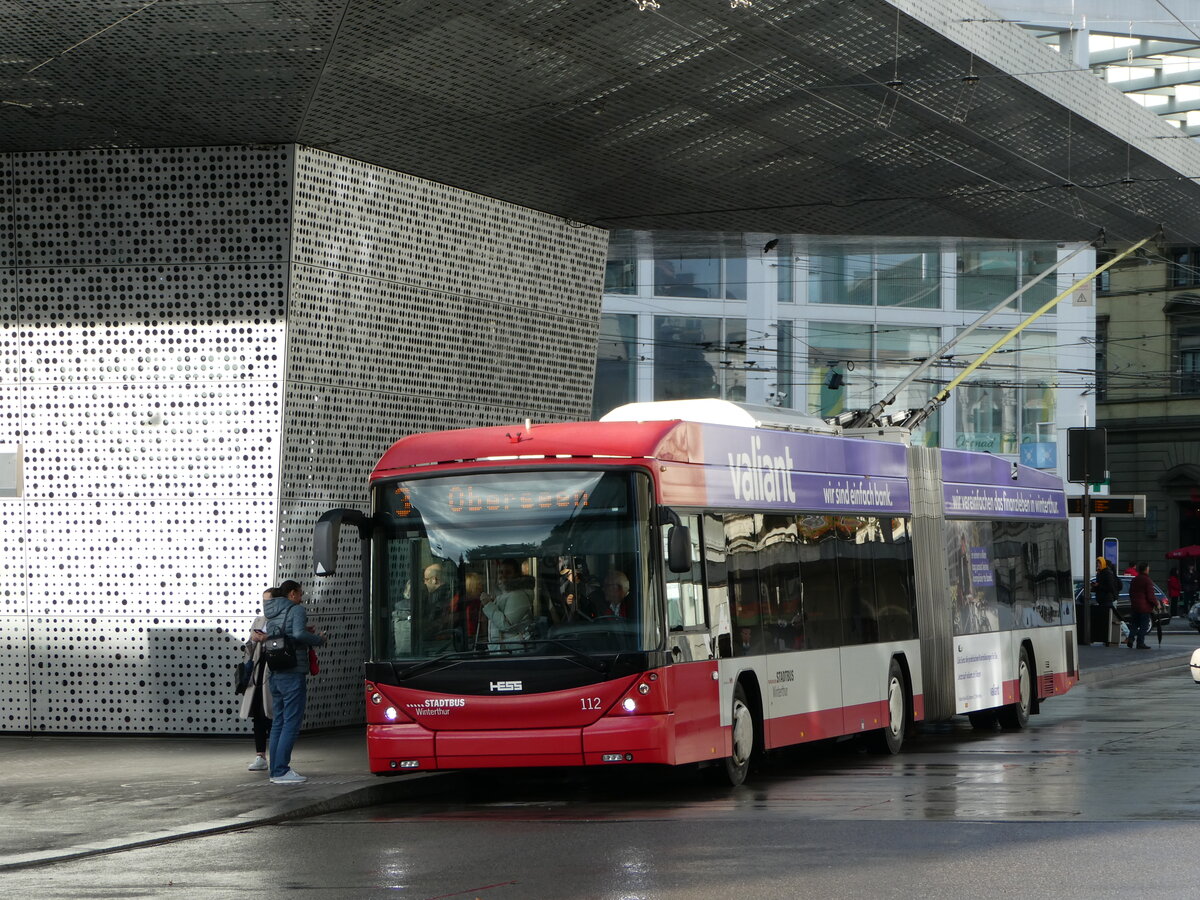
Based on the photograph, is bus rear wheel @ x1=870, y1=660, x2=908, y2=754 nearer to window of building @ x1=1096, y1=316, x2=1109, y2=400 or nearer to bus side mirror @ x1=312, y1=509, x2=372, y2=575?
bus side mirror @ x1=312, y1=509, x2=372, y2=575

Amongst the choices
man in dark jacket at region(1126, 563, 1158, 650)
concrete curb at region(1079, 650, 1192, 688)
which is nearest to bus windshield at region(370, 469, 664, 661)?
concrete curb at region(1079, 650, 1192, 688)

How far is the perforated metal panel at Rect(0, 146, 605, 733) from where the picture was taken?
17797 mm

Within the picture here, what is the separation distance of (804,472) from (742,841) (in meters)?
5.98

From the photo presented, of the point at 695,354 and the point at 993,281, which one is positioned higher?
the point at 993,281

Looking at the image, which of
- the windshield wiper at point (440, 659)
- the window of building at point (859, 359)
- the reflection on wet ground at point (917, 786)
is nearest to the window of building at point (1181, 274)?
the window of building at point (859, 359)

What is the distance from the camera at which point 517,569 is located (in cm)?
1338

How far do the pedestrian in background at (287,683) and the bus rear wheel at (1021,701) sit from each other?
29.7 feet

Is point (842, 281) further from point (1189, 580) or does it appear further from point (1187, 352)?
point (1189, 580)

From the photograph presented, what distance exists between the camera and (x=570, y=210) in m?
21.7

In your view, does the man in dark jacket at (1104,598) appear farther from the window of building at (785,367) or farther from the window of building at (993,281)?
the window of building at (993,281)

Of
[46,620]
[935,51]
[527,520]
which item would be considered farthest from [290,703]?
[935,51]

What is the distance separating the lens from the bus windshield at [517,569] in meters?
13.3

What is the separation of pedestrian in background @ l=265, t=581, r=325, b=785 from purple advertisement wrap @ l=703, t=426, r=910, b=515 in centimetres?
318

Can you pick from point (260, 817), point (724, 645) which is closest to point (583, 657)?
point (724, 645)
